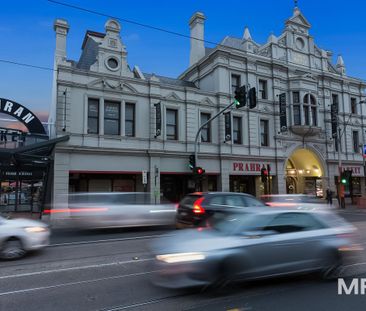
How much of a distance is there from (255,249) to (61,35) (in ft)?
73.8

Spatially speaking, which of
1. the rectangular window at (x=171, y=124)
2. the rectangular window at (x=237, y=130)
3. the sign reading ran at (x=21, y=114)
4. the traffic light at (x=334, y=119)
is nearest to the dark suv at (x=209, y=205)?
the rectangular window at (x=171, y=124)

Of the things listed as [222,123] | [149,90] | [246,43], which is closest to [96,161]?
[149,90]

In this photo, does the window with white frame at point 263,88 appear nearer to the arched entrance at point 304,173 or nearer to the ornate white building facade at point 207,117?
the ornate white building facade at point 207,117

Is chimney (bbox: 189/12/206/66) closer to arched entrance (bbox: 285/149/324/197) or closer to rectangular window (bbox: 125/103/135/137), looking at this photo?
rectangular window (bbox: 125/103/135/137)

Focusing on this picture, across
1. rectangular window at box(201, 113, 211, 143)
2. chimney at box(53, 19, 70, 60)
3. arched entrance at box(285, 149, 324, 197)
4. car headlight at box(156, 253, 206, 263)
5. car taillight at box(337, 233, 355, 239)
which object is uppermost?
chimney at box(53, 19, 70, 60)

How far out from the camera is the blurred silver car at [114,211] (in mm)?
12992

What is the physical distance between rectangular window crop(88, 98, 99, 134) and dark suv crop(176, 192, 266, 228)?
12.2m

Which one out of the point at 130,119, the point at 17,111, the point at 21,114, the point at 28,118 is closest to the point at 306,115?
the point at 130,119

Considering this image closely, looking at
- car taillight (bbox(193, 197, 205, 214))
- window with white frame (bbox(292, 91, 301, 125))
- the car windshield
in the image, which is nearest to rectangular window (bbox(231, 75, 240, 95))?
window with white frame (bbox(292, 91, 301, 125))

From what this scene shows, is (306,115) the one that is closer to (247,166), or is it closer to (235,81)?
(235,81)

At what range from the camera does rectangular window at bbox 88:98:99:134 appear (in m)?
22.8

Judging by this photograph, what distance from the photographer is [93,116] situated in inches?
902

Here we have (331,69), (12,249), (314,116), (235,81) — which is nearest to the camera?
(12,249)

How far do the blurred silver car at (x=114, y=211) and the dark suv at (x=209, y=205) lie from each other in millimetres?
1591
